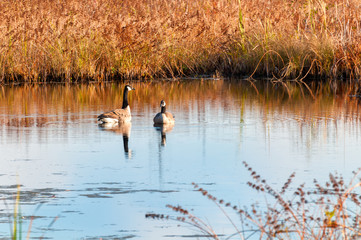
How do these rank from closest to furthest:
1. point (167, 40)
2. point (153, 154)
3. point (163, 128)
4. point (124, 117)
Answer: point (153, 154) < point (163, 128) < point (124, 117) < point (167, 40)

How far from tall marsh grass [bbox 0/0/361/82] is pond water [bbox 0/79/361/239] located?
3.41 m

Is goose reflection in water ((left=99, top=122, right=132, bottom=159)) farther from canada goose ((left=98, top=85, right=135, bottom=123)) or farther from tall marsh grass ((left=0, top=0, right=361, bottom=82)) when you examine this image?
tall marsh grass ((left=0, top=0, right=361, bottom=82))

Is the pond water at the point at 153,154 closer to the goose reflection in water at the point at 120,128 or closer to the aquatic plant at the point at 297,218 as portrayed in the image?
the goose reflection in water at the point at 120,128

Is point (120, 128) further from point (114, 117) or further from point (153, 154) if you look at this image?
point (153, 154)

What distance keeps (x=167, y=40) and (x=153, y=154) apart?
1263 cm

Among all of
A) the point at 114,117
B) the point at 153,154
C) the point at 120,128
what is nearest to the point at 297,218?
the point at 153,154

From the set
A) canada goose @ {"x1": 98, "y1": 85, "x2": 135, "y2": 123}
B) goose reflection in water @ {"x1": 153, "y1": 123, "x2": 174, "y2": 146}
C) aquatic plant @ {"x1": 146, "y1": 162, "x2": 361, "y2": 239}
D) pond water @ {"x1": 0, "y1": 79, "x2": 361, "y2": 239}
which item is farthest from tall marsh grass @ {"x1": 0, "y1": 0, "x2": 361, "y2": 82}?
aquatic plant @ {"x1": 146, "y1": 162, "x2": 361, "y2": 239}

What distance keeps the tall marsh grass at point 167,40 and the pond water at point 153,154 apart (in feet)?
11.2

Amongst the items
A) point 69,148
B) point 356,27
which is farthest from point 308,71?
point 69,148

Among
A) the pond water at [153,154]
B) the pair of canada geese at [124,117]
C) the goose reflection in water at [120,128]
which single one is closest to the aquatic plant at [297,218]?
the pond water at [153,154]

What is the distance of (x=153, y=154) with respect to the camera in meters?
9.33

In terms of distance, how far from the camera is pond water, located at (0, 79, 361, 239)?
247 inches

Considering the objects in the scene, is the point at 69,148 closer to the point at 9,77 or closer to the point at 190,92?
the point at 190,92

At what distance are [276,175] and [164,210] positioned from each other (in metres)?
1.86
